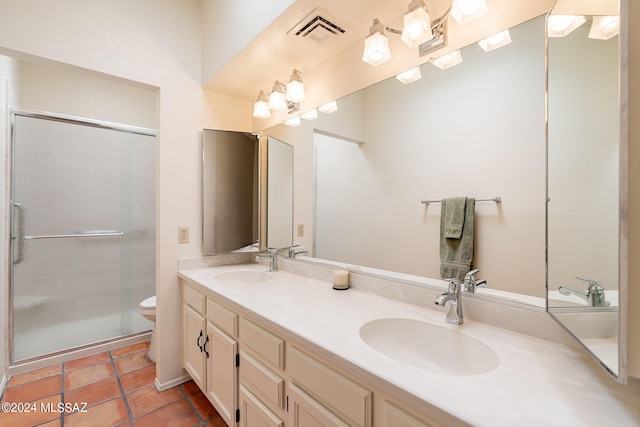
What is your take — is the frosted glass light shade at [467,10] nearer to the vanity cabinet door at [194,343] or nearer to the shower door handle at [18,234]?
the vanity cabinet door at [194,343]

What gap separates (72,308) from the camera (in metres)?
2.50

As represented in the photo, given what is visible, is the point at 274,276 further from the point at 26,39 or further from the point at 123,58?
the point at 26,39

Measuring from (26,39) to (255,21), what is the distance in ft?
4.01

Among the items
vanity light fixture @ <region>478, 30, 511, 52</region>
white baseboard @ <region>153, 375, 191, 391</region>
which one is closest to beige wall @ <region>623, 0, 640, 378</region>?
vanity light fixture @ <region>478, 30, 511, 52</region>

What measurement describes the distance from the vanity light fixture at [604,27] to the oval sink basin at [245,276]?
1755 millimetres

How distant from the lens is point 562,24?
0.81 m

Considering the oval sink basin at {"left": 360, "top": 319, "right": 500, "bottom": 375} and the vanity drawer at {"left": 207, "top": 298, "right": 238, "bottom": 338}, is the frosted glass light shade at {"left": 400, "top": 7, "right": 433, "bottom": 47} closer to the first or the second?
the oval sink basin at {"left": 360, "top": 319, "right": 500, "bottom": 375}

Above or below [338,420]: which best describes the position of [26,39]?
above

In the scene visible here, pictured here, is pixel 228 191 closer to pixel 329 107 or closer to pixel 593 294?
pixel 329 107

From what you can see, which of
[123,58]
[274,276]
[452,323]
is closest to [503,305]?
[452,323]

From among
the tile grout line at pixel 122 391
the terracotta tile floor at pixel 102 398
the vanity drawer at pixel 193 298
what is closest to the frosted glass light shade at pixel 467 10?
the vanity drawer at pixel 193 298

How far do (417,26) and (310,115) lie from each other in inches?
34.6

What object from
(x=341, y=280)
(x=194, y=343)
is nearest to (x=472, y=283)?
(x=341, y=280)

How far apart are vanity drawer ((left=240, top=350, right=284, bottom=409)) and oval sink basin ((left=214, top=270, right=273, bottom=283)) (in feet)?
2.09
